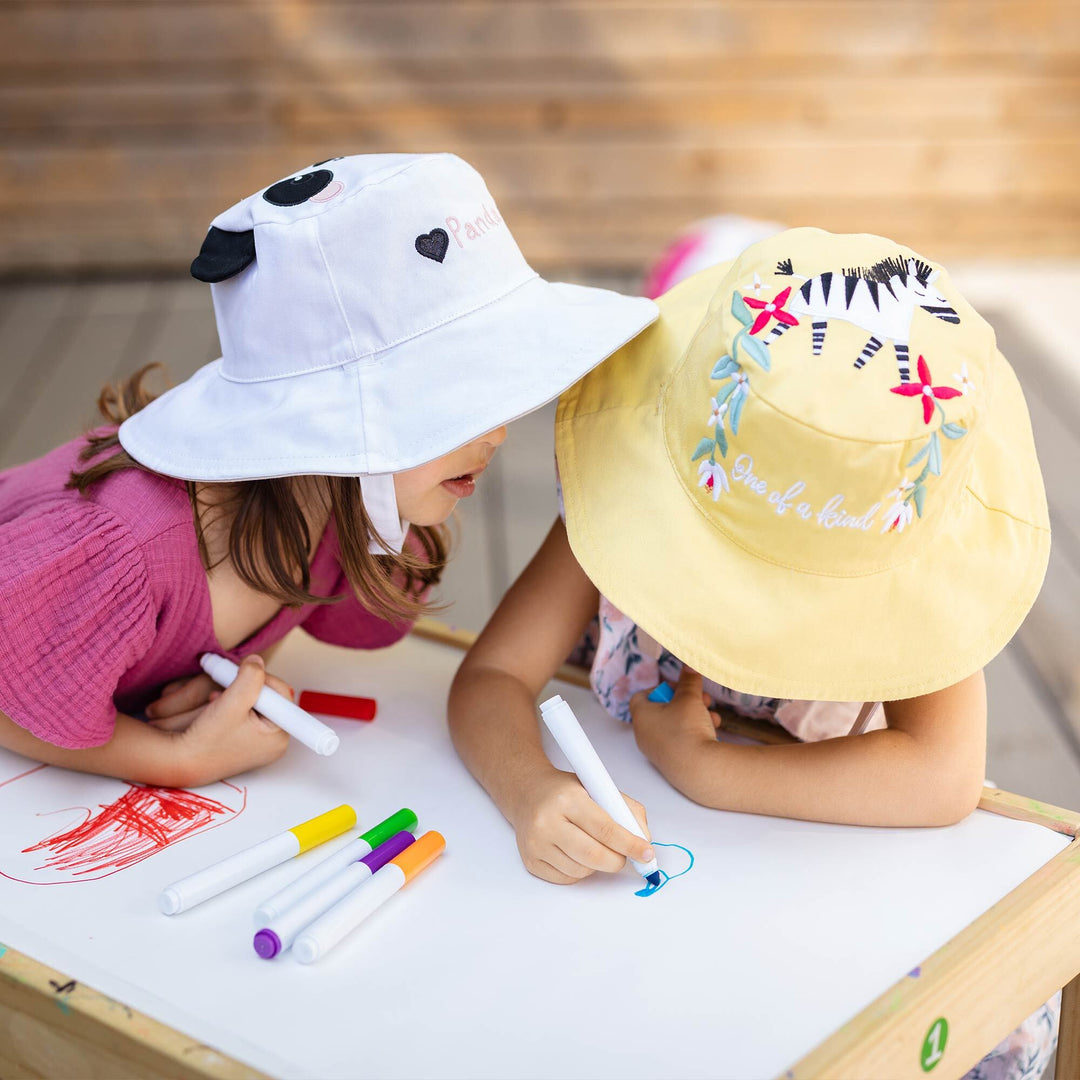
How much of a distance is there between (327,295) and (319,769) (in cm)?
30

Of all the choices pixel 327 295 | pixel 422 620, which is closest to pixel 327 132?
pixel 422 620

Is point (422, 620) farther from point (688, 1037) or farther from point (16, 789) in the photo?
point (688, 1037)

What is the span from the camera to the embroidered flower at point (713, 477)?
0.63 m

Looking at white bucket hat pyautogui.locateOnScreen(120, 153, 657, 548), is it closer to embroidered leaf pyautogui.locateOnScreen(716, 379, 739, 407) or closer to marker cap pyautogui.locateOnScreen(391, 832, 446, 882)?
embroidered leaf pyautogui.locateOnScreen(716, 379, 739, 407)

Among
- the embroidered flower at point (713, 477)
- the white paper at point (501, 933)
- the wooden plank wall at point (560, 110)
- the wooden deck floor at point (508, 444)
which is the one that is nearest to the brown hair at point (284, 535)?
the white paper at point (501, 933)

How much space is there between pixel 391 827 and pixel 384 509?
187mm

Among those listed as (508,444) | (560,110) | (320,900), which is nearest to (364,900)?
(320,900)

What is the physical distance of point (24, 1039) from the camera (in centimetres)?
57

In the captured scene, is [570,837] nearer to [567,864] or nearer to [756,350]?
[567,864]

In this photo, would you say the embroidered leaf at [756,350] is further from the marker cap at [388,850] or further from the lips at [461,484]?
the marker cap at [388,850]

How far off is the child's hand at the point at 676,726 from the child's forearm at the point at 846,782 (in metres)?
0.01

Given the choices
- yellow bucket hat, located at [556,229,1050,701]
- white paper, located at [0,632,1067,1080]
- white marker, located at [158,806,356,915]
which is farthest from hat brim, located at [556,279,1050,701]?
white marker, located at [158,806,356,915]

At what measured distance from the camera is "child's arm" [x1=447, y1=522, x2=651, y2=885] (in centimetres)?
63

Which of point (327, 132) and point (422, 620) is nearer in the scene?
point (422, 620)
